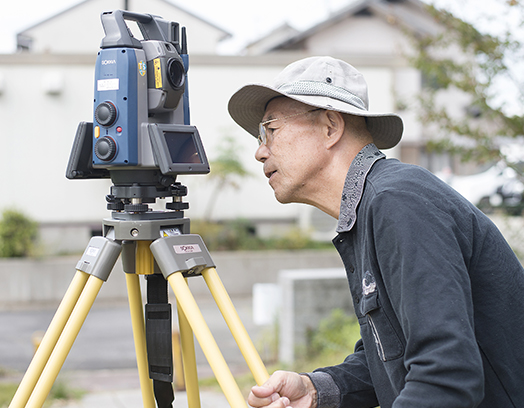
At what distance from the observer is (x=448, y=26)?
5715 millimetres

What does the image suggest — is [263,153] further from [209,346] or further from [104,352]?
[104,352]

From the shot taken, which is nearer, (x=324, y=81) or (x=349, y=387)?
(x=324, y=81)

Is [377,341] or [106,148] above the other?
[106,148]

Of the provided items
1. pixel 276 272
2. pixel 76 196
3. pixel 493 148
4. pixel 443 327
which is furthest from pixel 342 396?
pixel 76 196

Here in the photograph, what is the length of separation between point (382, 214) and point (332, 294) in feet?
13.5

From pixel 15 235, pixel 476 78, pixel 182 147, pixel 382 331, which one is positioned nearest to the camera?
pixel 382 331

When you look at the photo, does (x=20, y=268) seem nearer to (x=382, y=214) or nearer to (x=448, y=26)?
(x=448, y=26)

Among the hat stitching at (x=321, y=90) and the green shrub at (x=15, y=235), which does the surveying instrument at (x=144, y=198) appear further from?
the green shrub at (x=15, y=235)

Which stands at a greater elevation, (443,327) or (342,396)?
(443,327)

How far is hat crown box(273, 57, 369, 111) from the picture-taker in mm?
1650

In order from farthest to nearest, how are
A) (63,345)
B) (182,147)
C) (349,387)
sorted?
(349,387) → (182,147) → (63,345)

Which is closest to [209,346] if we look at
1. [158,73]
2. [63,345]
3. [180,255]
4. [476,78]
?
[180,255]

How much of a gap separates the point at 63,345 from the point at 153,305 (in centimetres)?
41

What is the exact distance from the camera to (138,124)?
1.70m
